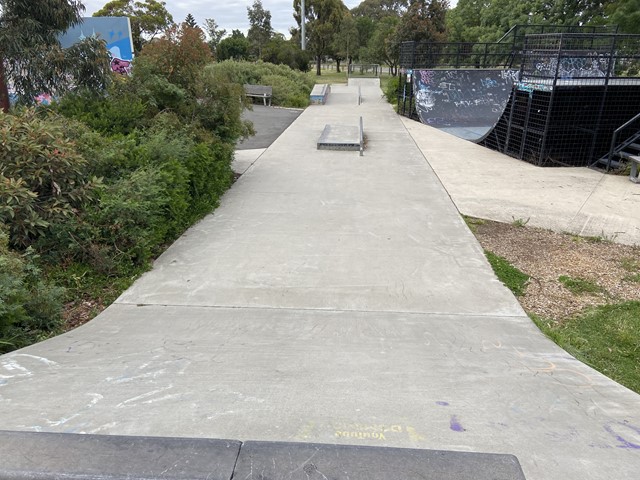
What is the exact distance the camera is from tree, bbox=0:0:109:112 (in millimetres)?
7344

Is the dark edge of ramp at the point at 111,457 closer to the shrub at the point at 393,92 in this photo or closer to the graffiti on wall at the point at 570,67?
the graffiti on wall at the point at 570,67

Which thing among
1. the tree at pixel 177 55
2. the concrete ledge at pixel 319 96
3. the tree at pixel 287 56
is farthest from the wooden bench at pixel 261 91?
the tree at pixel 177 55

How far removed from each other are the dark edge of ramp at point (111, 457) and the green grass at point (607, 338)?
10.1 feet

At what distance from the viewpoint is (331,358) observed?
3.46 meters

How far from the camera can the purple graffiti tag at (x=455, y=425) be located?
2.40m

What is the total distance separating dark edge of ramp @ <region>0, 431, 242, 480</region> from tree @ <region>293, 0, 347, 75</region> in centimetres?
5343

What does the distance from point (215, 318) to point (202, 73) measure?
5731 mm

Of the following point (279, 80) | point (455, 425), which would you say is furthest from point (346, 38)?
point (455, 425)

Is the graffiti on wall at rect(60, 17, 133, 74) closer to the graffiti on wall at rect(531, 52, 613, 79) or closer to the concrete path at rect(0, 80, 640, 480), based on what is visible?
the concrete path at rect(0, 80, 640, 480)

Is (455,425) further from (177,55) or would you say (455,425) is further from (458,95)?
(458,95)

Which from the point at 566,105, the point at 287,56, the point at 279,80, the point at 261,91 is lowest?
the point at 261,91

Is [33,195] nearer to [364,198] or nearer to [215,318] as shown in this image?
[215,318]

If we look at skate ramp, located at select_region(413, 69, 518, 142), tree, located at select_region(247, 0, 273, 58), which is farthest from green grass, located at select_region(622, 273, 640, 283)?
tree, located at select_region(247, 0, 273, 58)

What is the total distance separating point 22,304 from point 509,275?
15.6ft
